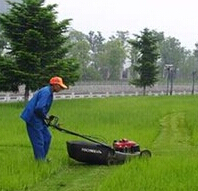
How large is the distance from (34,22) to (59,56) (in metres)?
2.74

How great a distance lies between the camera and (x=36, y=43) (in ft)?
94.8

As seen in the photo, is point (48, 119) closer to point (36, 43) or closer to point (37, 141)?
point (37, 141)

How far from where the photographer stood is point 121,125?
16.8 m

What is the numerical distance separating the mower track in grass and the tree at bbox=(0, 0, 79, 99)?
36.0ft

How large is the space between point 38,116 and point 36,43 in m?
20.2

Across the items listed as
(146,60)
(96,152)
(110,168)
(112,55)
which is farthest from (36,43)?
(112,55)

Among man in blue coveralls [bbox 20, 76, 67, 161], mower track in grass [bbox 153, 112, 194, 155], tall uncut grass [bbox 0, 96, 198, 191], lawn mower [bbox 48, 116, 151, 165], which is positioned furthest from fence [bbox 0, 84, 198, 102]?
man in blue coveralls [bbox 20, 76, 67, 161]

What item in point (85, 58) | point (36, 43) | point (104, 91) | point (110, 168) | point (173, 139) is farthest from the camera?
point (85, 58)

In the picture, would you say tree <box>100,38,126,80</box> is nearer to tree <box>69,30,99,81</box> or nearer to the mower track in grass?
tree <box>69,30,99,81</box>

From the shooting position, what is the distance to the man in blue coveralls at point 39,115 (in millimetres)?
9125

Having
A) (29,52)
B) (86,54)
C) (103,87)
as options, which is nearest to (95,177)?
(29,52)

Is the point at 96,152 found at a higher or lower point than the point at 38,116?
lower

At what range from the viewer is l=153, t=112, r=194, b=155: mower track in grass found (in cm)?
1165

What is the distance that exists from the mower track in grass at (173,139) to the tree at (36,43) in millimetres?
10976
